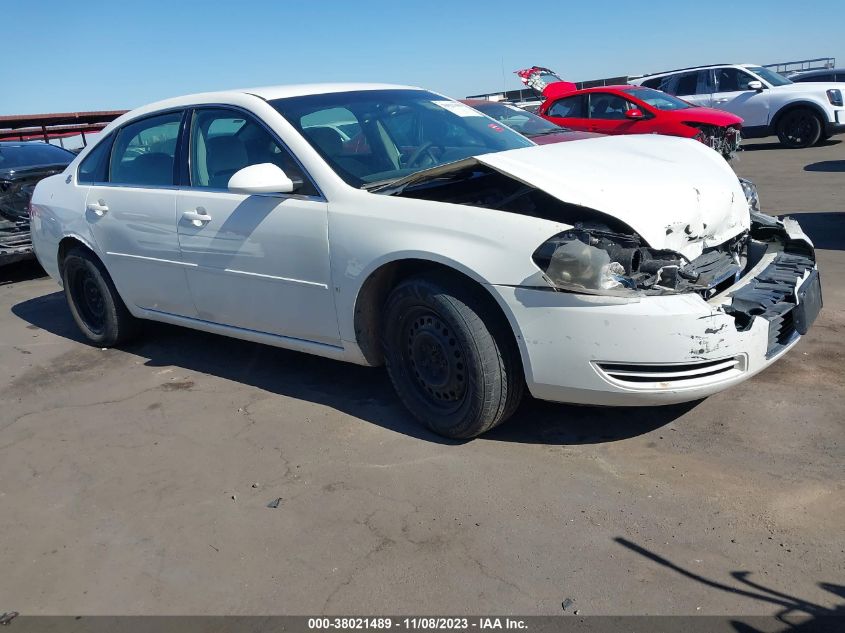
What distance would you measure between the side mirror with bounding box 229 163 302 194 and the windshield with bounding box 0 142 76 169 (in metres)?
5.30

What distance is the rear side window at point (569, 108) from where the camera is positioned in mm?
13922

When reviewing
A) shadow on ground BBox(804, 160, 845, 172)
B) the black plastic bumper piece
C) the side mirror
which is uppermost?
the side mirror

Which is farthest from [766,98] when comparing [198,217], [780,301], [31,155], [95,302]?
[198,217]

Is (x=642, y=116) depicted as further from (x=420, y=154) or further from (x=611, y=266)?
(x=611, y=266)

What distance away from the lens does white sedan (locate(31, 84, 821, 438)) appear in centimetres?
321

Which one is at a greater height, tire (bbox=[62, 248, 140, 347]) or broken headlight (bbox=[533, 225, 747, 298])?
broken headlight (bbox=[533, 225, 747, 298])

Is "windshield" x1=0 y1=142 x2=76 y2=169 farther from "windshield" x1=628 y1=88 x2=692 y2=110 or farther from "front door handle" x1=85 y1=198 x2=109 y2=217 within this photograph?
"windshield" x1=628 y1=88 x2=692 y2=110

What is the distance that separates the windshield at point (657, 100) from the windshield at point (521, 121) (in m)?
3.70

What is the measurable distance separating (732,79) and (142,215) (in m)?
14.6

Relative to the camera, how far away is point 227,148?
4.50 meters

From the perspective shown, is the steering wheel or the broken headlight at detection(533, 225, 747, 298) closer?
the broken headlight at detection(533, 225, 747, 298)

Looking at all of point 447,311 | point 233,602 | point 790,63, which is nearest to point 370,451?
point 447,311

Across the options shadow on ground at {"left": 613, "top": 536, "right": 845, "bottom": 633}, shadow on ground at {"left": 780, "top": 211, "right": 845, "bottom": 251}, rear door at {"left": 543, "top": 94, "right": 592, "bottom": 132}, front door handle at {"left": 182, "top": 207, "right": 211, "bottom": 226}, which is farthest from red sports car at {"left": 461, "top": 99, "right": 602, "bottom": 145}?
shadow on ground at {"left": 613, "top": 536, "right": 845, "bottom": 633}

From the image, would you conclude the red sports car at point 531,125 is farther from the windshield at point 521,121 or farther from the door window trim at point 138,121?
the door window trim at point 138,121
